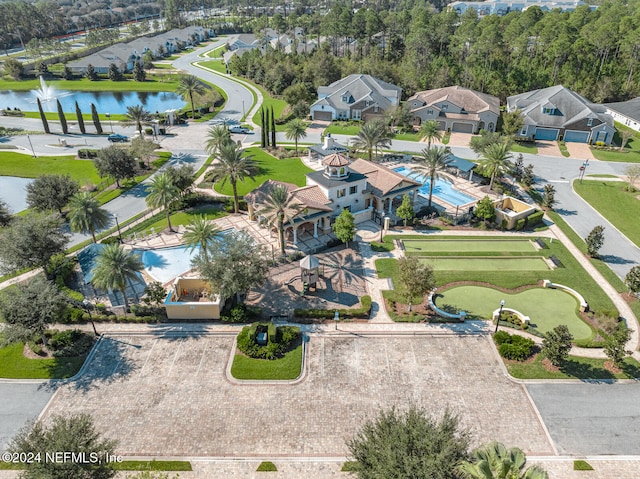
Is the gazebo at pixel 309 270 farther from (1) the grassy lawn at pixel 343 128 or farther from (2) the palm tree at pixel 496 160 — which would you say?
(1) the grassy lawn at pixel 343 128

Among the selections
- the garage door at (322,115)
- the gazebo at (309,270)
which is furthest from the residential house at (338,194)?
the garage door at (322,115)

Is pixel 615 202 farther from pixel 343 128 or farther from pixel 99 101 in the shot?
pixel 99 101

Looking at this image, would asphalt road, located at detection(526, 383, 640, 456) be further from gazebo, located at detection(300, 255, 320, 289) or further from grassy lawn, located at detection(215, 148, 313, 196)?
grassy lawn, located at detection(215, 148, 313, 196)

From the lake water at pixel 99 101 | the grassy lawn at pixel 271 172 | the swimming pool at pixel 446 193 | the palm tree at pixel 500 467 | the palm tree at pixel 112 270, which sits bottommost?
the lake water at pixel 99 101

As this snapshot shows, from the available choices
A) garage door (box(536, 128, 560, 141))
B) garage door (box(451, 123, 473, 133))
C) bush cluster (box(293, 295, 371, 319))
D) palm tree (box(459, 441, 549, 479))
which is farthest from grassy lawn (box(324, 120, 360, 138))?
palm tree (box(459, 441, 549, 479))

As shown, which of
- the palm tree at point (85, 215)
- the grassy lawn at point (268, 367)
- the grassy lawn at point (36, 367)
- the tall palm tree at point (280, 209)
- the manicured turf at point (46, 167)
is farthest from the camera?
the manicured turf at point (46, 167)

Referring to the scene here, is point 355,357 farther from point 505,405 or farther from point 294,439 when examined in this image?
point 505,405
